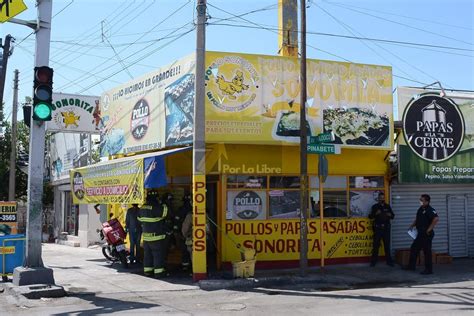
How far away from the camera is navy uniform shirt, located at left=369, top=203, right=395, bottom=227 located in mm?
14844

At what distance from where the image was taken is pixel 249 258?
41.5ft

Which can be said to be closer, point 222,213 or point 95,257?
point 222,213

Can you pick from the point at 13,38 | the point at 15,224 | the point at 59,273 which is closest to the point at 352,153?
the point at 59,273

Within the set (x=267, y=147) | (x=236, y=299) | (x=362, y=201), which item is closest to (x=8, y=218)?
(x=267, y=147)

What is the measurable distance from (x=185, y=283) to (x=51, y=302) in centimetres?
321

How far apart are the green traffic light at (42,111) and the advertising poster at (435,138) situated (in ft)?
31.0

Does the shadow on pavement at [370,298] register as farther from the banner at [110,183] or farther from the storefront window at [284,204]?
the banner at [110,183]

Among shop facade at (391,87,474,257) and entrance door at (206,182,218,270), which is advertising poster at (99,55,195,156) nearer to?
entrance door at (206,182,218,270)

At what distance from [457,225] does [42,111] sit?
1233cm

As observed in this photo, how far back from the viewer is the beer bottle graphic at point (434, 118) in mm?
15758

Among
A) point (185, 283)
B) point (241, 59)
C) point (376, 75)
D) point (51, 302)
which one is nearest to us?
point (51, 302)

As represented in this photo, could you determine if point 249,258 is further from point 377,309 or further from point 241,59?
point 241,59

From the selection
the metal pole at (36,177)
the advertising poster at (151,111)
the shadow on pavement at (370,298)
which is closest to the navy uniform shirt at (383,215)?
the shadow on pavement at (370,298)

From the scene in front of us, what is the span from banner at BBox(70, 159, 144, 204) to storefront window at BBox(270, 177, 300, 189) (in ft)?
12.0
